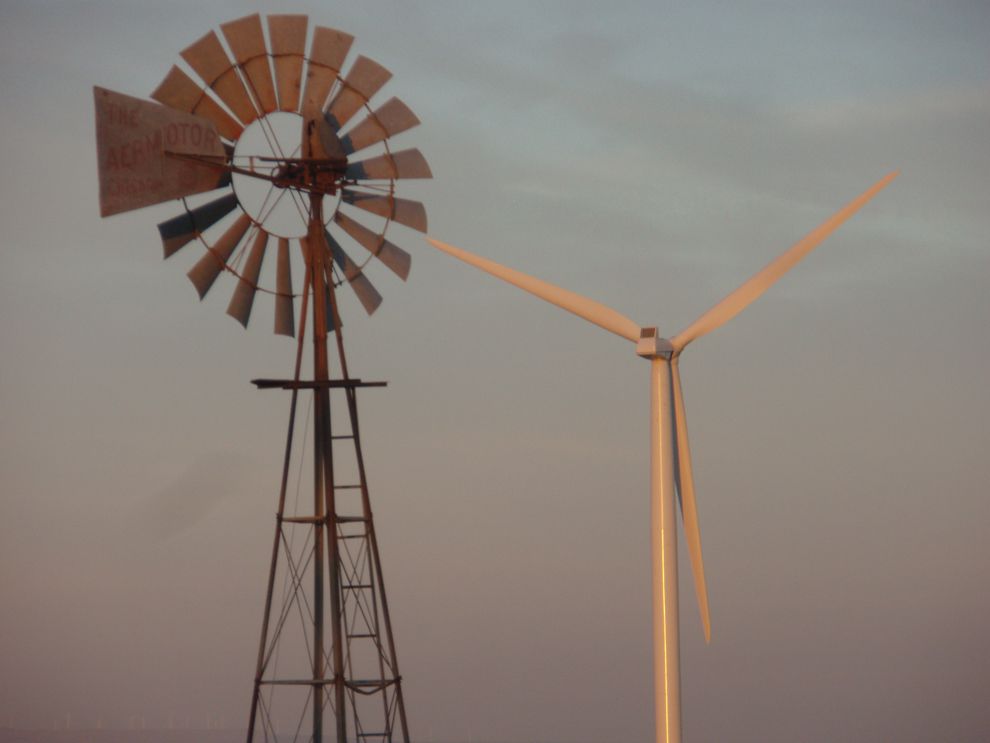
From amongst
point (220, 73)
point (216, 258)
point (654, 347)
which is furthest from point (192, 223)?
point (654, 347)

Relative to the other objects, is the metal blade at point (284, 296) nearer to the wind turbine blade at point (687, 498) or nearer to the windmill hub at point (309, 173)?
the windmill hub at point (309, 173)

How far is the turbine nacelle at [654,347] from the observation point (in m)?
27.5

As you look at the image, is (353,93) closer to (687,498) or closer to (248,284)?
(248,284)

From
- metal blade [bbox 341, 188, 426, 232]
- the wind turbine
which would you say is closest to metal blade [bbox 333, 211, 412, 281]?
metal blade [bbox 341, 188, 426, 232]

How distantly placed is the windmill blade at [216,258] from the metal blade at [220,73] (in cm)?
192

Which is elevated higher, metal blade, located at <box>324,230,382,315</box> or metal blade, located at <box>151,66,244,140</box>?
metal blade, located at <box>151,66,244,140</box>

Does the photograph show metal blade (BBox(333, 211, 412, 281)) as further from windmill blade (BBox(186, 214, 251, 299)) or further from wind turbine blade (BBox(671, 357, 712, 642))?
wind turbine blade (BBox(671, 357, 712, 642))

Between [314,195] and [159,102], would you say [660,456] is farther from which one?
[159,102]

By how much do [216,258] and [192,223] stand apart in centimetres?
77

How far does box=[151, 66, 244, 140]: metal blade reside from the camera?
1256 inches

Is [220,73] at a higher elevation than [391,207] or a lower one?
higher

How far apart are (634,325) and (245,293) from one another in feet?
27.3

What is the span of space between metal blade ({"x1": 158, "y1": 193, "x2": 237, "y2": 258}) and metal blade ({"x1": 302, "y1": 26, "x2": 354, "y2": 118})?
7.19ft

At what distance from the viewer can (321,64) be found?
1286 inches
